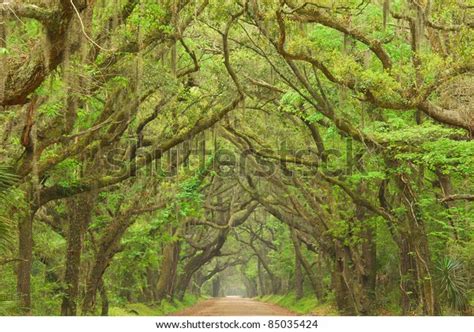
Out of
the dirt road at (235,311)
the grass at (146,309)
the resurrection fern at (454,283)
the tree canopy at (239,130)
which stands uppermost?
the tree canopy at (239,130)

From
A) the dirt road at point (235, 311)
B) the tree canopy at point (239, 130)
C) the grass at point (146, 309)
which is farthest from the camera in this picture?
the dirt road at point (235, 311)

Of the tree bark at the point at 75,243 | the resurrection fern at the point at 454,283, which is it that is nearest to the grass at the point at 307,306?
the resurrection fern at the point at 454,283

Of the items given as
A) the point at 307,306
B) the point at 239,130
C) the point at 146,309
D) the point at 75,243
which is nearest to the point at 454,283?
the point at 239,130

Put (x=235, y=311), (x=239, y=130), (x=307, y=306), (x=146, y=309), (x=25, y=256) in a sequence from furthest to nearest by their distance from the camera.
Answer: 1. (x=235, y=311)
2. (x=307, y=306)
3. (x=146, y=309)
4. (x=239, y=130)
5. (x=25, y=256)

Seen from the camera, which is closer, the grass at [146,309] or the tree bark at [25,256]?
the tree bark at [25,256]

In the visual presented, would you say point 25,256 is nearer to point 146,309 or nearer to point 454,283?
point 454,283

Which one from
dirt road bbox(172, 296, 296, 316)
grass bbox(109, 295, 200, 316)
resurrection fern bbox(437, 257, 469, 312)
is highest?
resurrection fern bbox(437, 257, 469, 312)

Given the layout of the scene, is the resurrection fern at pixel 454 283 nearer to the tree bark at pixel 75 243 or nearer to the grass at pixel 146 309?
the tree bark at pixel 75 243

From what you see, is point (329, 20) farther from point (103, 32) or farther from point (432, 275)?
point (432, 275)

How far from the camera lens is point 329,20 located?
42.3 feet

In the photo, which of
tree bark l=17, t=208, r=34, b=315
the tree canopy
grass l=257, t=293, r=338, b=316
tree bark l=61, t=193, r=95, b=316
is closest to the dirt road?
grass l=257, t=293, r=338, b=316

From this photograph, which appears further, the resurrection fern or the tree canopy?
the resurrection fern

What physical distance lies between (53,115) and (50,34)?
5.36m

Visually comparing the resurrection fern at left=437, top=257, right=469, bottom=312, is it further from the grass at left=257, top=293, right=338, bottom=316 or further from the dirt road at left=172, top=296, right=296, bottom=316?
the dirt road at left=172, top=296, right=296, bottom=316
